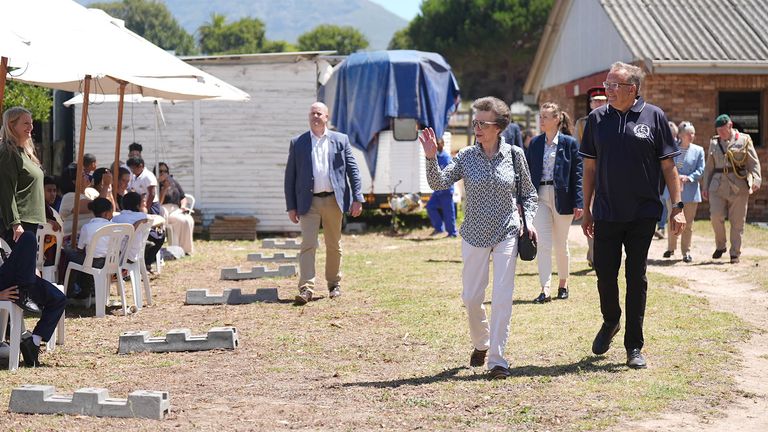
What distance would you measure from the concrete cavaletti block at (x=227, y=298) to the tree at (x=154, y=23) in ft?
393

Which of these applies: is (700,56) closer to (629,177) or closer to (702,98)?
(702,98)

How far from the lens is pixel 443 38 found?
7112 cm

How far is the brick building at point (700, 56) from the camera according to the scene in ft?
73.7

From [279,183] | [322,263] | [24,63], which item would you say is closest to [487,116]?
[24,63]

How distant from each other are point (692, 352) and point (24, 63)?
5259 millimetres

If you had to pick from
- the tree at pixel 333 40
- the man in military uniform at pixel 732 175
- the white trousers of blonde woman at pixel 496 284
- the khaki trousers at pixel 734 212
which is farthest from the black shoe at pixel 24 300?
the tree at pixel 333 40

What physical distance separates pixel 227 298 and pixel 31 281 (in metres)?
3.96

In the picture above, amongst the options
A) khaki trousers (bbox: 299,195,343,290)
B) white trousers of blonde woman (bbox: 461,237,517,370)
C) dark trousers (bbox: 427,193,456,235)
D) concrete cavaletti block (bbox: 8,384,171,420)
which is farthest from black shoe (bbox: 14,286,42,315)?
dark trousers (bbox: 427,193,456,235)

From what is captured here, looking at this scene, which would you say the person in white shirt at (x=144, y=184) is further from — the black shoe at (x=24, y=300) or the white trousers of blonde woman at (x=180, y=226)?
the black shoe at (x=24, y=300)

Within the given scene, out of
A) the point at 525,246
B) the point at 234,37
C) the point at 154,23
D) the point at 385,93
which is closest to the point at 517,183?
the point at 525,246

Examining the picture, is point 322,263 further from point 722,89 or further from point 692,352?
point 722,89

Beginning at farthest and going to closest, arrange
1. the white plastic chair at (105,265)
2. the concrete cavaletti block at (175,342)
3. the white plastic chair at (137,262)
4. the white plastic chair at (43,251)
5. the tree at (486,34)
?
the tree at (486,34), the white plastic chair at (137,262), the white plastic chair at (105,265), the white plastic chair at (43,251), the concrete cavaletti block at (175,342)

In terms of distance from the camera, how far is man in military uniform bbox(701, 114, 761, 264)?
48.8 ft

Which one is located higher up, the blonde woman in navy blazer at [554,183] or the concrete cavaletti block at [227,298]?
the blonde woman in navy blazer at [554,183]
